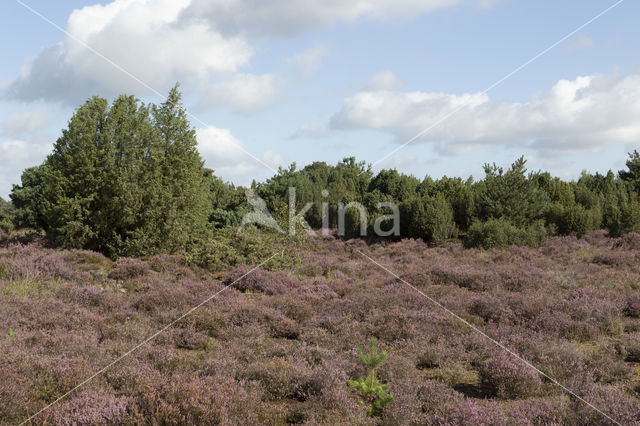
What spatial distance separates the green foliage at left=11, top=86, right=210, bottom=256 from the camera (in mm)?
18703

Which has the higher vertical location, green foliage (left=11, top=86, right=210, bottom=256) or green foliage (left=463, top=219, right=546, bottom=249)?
green foliage (left=11, top=86, right=210, bottom=256)

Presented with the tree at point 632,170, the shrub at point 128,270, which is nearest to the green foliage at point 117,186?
the shrub at point 128,270

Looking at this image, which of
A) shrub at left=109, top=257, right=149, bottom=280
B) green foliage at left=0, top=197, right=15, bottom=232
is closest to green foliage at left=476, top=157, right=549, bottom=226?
shrub at left=109, top=257, right=149, bottom=280

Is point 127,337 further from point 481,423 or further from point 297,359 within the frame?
point 481,423

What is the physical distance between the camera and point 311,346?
7.48m

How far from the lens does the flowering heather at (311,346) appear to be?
492 cm

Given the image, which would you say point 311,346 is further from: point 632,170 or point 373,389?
point 632,170

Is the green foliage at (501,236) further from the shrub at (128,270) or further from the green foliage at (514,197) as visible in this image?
the shrub at (128,270)

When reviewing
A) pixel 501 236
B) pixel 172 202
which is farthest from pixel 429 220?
pixel 172 202

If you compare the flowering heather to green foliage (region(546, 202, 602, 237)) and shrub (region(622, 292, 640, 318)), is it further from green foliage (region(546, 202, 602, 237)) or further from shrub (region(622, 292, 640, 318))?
green foliage (region(546, 202, 602, 237))

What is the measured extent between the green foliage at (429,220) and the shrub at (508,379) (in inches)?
857

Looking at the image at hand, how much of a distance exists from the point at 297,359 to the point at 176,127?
1759cm

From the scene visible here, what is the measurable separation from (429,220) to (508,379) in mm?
23155

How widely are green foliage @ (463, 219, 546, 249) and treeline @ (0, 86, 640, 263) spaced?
0.06 metres
